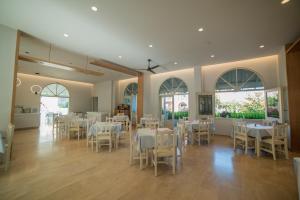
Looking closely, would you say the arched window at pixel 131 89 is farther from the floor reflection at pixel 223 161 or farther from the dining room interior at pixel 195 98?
the floor reflection at pixel 223 161

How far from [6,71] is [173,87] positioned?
766 centimetres

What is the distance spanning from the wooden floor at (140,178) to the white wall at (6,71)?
1.26m

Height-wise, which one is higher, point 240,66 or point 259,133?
point 240,66

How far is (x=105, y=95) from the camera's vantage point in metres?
12.3

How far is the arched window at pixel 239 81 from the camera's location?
22.1 feet

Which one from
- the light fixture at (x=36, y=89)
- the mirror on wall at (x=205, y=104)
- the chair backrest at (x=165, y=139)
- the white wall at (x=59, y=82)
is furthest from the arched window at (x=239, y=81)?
the light fixture at (x=36, y=89)

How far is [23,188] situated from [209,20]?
5.27 metres

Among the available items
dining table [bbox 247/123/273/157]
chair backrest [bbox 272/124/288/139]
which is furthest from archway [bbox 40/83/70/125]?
chair backrest [bbox 272/124/288/139]

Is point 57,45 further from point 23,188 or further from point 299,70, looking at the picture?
point 299,70

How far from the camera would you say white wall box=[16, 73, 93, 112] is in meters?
9.57

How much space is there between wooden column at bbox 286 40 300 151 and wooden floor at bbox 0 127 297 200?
5.15 ft

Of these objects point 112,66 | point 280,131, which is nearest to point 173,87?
point 112,66

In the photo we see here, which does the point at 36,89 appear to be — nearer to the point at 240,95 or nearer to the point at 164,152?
the point at 164,152

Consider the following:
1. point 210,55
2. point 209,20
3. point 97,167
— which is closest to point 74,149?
point 97,167
